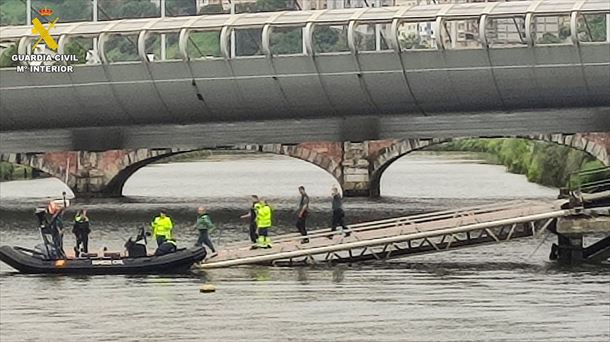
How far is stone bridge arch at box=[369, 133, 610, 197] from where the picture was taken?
81188 mm

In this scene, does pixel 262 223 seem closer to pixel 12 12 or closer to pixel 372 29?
pixel 372 29

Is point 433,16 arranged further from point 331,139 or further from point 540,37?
point 331,139

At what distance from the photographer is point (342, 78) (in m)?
66.2

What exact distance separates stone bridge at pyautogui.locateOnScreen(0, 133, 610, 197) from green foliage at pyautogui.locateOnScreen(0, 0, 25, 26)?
32540mm

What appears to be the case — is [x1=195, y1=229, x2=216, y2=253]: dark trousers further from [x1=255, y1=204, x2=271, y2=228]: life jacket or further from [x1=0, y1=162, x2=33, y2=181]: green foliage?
[x1=0, y1=162, x2=33, y2=181]: green foliage

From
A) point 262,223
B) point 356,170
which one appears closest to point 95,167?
point 356,170

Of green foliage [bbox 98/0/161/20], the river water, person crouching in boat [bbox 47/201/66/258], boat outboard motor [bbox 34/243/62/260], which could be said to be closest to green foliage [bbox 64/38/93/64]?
the river water

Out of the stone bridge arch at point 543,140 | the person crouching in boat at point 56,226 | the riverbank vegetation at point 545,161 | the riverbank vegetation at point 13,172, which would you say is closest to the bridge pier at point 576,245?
the person crouching in boat at point 56,226

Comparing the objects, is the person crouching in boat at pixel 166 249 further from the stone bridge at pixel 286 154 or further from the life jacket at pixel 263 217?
the stone bridge at pixel 286 154

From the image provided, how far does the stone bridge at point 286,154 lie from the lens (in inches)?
3622

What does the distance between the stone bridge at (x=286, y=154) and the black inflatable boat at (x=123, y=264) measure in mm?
41336

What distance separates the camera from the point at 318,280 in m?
46.8

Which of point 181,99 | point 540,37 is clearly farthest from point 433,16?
point 181,99

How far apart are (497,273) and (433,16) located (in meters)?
17.2
